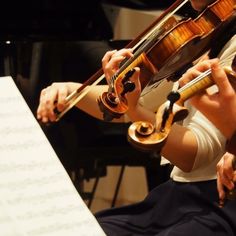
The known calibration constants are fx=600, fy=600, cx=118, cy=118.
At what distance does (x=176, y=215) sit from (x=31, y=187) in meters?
0.37

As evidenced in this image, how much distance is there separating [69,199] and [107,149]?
3.84 feet

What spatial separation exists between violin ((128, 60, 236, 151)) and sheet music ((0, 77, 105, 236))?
12cm

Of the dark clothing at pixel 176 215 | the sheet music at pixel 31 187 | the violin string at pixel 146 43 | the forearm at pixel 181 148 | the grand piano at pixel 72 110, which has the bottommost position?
the grand piano at pixel 72 110

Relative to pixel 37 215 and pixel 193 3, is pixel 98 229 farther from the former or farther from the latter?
pixel 193 3

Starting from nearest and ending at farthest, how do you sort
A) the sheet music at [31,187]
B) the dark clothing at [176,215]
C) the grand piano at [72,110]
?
the sheet music at [31,187]
the dark clothing at [176,215]
the grand piano at [72,110]

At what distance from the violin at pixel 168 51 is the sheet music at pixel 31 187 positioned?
8.4 inches

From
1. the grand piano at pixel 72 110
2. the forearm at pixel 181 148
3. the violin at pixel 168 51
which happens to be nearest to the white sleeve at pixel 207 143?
the forearm at pixel 181 148

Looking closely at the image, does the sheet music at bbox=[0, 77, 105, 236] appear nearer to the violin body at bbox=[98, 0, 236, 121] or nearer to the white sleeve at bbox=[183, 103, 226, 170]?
the violin body at bbox=[98, 0, 236, 121]

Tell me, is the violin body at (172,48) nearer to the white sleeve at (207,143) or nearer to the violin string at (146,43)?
the violin string at (146,43)

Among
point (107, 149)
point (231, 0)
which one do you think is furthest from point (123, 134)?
point (231, 0)

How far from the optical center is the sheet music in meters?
0.76

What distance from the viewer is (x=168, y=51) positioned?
1.10 meters

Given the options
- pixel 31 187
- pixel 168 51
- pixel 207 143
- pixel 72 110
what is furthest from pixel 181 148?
pixel 72 110

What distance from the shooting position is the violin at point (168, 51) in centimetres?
109
